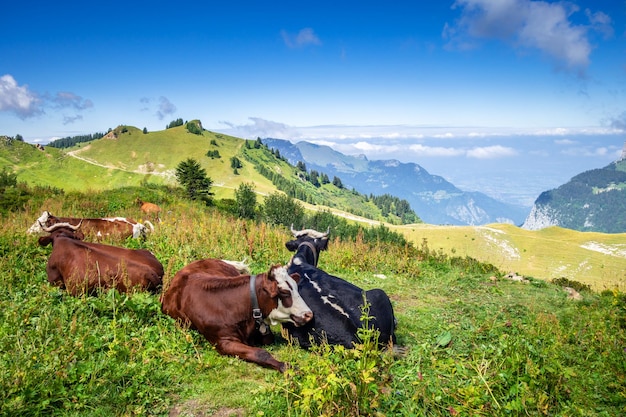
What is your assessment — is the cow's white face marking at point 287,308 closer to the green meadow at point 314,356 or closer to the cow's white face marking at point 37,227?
the green meadow at point 314,356

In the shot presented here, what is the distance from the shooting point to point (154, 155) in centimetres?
18212

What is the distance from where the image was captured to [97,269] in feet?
24.5

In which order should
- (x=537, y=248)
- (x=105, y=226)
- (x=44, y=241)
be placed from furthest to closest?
1. (x=537, y=248)
2. (x=105, y=226)
3. (x=44, y=241)

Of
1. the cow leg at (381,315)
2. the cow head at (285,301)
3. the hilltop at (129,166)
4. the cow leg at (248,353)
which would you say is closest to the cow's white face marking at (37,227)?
the cow leg at (248,353)

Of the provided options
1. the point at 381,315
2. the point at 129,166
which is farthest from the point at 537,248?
the point at 129,166

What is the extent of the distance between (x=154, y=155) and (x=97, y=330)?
192397 mm

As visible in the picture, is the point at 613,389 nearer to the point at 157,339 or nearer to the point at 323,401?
the point at 323,401

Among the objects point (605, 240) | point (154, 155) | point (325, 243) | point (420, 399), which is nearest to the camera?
point (420, 399)

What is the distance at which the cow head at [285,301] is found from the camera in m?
6.07

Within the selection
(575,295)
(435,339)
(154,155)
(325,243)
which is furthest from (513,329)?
(154,155)

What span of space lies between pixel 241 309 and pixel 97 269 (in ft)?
10.8

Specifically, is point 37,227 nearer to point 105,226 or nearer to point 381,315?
point 105,226

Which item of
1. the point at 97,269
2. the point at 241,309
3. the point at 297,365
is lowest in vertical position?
the point at 297,365

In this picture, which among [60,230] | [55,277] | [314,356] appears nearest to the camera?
[314,356]
